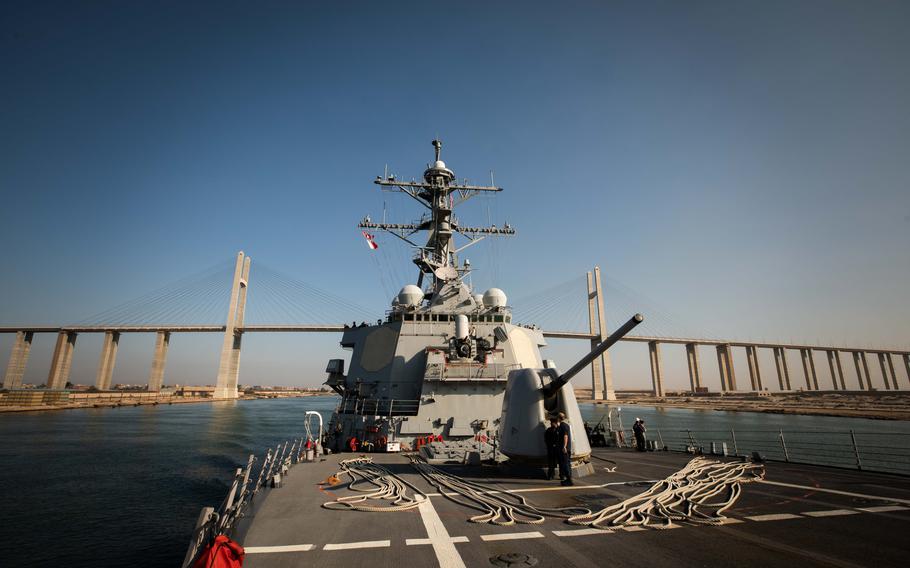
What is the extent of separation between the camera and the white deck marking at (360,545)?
3818 millimetres

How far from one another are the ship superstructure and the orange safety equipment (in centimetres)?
779

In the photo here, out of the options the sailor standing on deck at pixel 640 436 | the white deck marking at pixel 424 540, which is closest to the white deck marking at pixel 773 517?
the white deck marking at pixel 424 540

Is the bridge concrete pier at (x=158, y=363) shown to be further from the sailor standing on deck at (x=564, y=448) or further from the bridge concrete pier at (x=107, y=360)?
the sailor standing on deck at (x=564, y=448)

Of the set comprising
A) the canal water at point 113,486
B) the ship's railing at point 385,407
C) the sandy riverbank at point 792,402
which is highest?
the ship's railing at point 385,407

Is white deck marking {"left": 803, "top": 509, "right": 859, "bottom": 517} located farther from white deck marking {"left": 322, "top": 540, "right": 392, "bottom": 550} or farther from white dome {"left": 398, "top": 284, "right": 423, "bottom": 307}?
white dome {"left": 398, "top": 284, "right": 423, "bottom": 307}

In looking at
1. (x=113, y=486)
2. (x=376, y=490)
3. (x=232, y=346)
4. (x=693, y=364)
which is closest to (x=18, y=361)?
(x=232, y=346)

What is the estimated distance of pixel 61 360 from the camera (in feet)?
174

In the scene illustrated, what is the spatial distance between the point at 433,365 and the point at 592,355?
5759mm

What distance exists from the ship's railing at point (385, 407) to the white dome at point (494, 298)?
4.79 m

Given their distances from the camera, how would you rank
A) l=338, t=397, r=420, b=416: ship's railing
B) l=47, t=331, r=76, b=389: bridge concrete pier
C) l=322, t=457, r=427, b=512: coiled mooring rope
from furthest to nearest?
l=47, t=331, r=76, b=389: bridge concrete pier
l=338, t=397, r=420, b=416: ship's railing
l=322, t=457, r=427, b=512: coiled mooring rope

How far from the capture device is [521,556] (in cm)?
356

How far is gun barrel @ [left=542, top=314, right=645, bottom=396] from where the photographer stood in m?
5.85

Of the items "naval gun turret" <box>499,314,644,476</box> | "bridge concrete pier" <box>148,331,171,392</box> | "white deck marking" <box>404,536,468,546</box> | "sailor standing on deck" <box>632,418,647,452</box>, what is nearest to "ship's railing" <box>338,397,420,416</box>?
"naval gun turret" <box>499,314,644,476</box>

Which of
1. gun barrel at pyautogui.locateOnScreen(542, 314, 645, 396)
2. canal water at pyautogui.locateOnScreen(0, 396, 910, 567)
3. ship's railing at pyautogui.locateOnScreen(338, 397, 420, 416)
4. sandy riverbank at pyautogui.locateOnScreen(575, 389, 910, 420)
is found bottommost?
canal water at pyautogui.locateOnScreen(0, 396, 910, 567)
